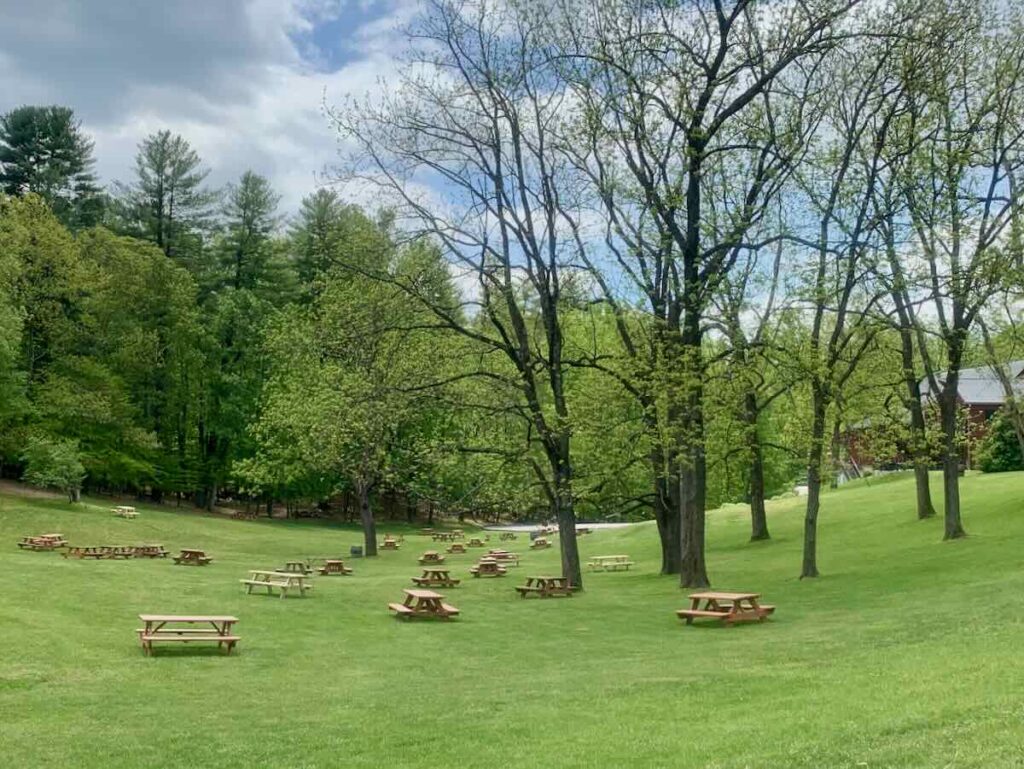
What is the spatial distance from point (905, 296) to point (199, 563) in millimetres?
24324

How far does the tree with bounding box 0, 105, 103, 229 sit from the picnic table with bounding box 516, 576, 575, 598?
50.0 m

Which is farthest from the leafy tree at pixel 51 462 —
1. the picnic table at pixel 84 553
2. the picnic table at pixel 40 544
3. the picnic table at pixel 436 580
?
the picnic table at pixel 436 580

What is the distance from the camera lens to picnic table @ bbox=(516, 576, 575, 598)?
81.6ft

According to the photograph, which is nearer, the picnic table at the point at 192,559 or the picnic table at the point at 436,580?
the picnic table at the point at 436,580

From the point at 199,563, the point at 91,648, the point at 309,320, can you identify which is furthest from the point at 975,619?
the point at 309,320

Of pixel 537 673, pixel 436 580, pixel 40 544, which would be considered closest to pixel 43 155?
pixel 40 544

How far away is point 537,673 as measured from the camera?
45.2 feet

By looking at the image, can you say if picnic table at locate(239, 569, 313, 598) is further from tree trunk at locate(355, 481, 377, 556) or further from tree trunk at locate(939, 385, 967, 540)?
tree trunk at locate(939, 385, 967, 540)

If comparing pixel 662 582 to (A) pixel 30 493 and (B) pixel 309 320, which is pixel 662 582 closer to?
(B) pixel 309 320

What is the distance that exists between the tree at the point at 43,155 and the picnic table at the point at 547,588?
5002cm

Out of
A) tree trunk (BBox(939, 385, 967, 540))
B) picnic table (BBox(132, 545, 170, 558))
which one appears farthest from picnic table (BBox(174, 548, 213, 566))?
tree trunk (BBox(939, 385, 967, 540))

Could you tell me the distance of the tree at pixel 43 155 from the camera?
61.3 m

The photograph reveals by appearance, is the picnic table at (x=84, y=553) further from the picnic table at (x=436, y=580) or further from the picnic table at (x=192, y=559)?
the picnic table at (x=436, y=580)

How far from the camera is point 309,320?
50031mm
